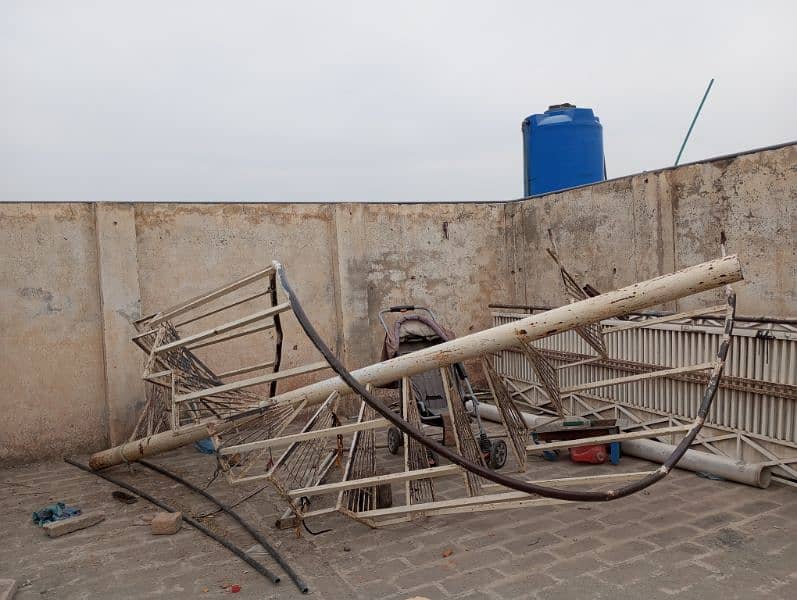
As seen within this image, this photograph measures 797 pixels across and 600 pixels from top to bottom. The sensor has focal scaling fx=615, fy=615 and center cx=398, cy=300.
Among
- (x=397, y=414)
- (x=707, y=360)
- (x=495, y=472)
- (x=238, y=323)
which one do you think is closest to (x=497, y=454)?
(x=397, y=414)

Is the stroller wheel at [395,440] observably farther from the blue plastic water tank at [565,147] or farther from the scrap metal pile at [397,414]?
the blue plastic water tank at [565,147]

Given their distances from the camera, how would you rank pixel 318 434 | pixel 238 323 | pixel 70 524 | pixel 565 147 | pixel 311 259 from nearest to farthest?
1. pixel 318 434
2. pixel 238 323
3. pixel 70 524
4. pixel 311 259
5. pixel 565 147

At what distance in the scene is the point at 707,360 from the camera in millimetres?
5668

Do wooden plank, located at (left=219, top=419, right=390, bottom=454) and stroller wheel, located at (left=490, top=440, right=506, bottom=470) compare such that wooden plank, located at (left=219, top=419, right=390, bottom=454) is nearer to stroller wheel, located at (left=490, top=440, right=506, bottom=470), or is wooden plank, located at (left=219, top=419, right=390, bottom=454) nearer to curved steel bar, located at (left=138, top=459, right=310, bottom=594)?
curved steel bar, located at (left=138, top=459, right=310, bottom=594)

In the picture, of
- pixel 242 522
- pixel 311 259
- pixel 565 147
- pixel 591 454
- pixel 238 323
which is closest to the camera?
pixel 238 323

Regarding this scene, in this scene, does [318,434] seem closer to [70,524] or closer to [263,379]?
[263,379]

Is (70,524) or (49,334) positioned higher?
(49,334)

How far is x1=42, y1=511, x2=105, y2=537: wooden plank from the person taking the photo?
4.84 meters

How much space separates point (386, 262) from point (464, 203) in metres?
1.50

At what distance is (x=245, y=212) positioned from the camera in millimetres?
7977

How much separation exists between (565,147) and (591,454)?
17.2ft

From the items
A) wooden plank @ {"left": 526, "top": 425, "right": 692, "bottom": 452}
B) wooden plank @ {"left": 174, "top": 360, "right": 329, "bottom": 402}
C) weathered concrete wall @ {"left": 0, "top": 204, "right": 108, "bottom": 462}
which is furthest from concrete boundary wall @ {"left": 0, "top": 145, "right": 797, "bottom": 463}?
wooden plank @ {"left": 174, "top": 360, "right": 329, "bottom": 402}

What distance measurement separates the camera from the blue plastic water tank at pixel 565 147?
9.41 m

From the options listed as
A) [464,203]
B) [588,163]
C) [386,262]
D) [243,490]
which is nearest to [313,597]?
[243,490]
